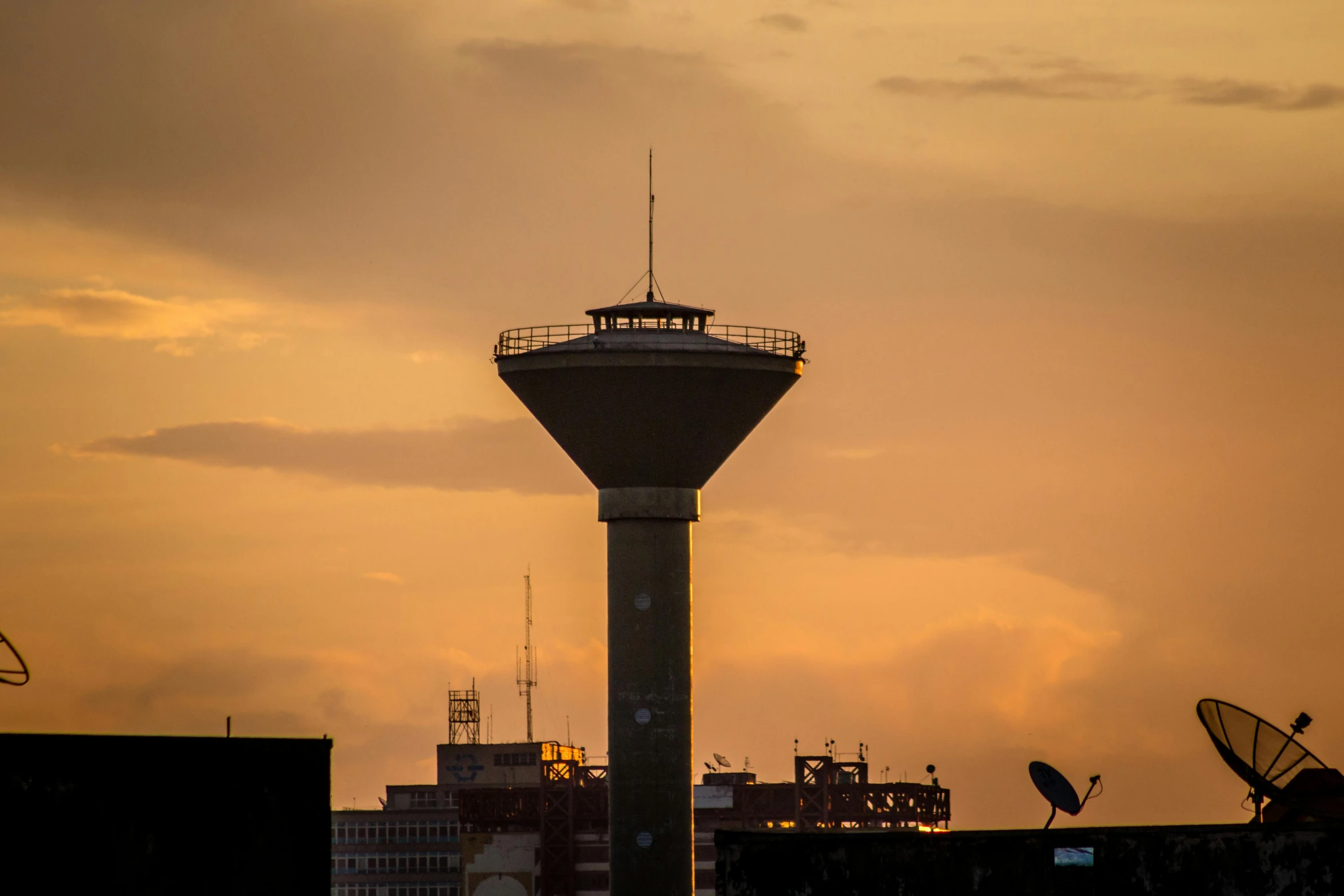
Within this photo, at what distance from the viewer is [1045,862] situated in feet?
Result: 162

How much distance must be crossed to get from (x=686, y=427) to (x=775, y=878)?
124 ft

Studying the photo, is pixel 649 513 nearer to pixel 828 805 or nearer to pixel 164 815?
pixel 164 815

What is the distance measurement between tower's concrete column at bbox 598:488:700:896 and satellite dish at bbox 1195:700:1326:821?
138 feet

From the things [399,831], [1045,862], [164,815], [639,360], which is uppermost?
[639,360]

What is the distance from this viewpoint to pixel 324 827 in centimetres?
4666

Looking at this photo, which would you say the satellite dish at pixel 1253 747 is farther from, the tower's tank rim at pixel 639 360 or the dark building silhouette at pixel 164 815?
the tower's tank rim at pixel 639 360

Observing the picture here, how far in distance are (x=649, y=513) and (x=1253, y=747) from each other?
42.6m

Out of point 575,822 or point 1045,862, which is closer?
point 1045,862

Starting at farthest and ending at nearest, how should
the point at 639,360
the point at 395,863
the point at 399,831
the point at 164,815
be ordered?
the point at 399,831 < the point at 395,863 < the point at 639,360 < the point at 164,815

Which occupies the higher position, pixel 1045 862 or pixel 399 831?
pixel 399 831

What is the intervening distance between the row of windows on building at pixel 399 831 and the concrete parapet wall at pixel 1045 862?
146028mm

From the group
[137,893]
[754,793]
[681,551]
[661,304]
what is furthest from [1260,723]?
[754,793]

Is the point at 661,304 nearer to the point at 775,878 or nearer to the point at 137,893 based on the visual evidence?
the point at 775,878

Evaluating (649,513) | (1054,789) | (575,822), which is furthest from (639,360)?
(575,822)
